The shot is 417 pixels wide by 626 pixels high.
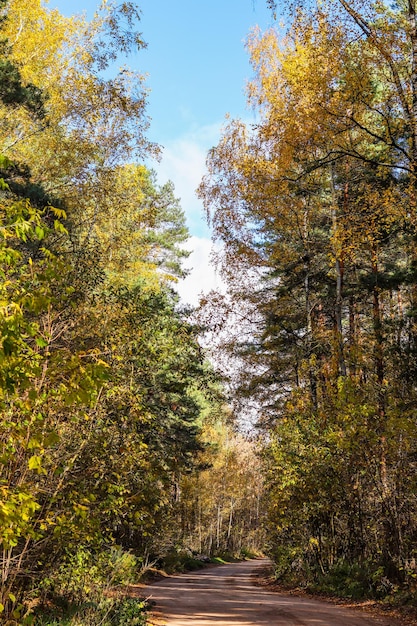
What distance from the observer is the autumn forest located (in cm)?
652

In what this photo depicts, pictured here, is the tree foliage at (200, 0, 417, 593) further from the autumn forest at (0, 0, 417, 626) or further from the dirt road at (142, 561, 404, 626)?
the dirt road at (142, 561, 404, 626)

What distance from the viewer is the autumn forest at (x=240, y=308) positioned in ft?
21.4

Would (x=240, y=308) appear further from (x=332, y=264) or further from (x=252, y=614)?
(x=252, y=614)

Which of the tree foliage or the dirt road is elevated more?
the tree foliage

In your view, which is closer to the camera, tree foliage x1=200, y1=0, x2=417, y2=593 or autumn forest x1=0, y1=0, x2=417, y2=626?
autumn forest x1=0, y1=0, x2=417, y2=626

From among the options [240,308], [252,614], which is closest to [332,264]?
[240,308]

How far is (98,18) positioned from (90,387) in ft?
53.0

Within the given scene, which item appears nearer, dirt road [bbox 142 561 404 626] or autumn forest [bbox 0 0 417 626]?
autumn forest [bbox 0 0 417 626]

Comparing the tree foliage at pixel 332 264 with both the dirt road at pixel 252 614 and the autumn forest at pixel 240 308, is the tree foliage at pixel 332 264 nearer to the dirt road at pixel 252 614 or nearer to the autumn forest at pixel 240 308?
the autumn forest at pixel 240 308

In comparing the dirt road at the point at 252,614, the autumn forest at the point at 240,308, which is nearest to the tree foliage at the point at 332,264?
the autumn forest at the point at 240,308

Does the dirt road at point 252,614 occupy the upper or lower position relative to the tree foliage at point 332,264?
lower

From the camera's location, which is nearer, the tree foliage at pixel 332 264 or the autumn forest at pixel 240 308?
the autumn forest at pixel 240 308

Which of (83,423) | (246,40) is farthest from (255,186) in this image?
(83,423)

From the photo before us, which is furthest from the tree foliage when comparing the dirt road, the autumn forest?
the dirt road
